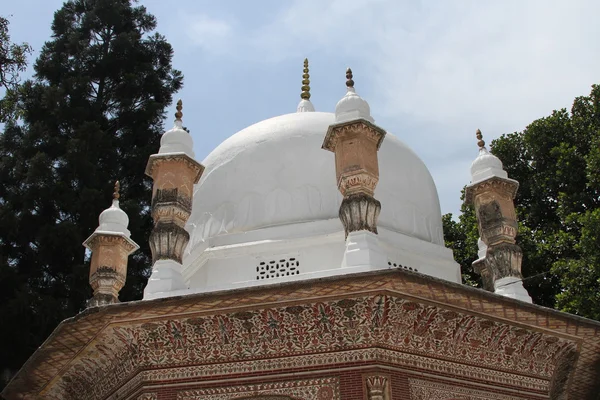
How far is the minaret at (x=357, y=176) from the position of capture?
705 centimetres

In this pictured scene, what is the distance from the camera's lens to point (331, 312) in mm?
6816

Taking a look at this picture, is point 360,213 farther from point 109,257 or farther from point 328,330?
point 109,257

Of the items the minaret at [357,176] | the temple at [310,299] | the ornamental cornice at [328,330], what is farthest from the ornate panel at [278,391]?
the minaret at [357,176]

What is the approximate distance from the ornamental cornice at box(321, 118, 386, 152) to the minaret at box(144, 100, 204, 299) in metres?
1.82

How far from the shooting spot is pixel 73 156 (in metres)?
17.4

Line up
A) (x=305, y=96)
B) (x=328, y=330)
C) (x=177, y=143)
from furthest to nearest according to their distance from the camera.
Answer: (x=305, y=96), (x=177, y=143), (x=328, y=330)

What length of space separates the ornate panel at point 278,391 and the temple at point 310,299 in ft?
0.04

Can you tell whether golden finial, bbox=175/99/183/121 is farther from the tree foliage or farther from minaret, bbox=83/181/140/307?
the tree foliage

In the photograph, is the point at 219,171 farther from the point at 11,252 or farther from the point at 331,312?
the point at 11,252

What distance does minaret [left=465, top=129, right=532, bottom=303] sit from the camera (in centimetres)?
858

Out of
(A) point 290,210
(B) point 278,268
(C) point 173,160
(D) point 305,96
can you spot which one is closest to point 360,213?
(B) point 278,268

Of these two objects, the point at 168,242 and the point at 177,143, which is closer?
the point at 168,242

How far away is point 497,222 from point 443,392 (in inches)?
101

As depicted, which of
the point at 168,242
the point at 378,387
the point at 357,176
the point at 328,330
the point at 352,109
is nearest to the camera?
the point at 378,387
